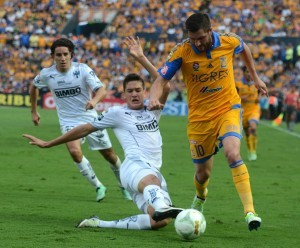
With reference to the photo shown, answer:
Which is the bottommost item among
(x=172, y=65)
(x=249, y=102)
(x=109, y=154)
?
(x=249, y=102)

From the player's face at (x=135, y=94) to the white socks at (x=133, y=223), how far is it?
131 centimetres

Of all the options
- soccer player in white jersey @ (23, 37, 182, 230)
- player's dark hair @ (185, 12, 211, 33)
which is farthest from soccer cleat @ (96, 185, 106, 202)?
player's dark hair @ (185, 12, 211, 33)

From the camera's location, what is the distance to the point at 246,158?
71.3ft

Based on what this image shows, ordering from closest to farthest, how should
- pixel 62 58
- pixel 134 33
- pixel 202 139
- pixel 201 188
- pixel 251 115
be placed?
pixel 202 139 → pixel 201 188 → pixel 62 58 → pixel 251 115 → pixel 134 33

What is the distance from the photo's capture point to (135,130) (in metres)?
9.82

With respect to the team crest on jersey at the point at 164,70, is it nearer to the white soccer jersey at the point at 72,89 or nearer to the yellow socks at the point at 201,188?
the yellow socks at the point at 201,188

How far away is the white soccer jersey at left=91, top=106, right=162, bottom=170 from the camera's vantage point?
9742 mm

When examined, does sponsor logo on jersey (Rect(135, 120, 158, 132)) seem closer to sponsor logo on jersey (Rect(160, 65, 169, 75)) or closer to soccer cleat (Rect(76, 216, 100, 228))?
sponsor logo on jersey (Rect(160, 65, 169, 75))

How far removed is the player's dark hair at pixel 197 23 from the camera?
30.8 ft

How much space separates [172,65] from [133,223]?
186 cm

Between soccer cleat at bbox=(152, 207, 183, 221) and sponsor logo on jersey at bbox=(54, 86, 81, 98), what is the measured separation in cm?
475

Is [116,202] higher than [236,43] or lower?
lower

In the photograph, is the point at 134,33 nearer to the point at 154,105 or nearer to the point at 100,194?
the point at 100,194

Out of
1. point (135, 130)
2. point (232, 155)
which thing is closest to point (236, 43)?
point (232, 155)
